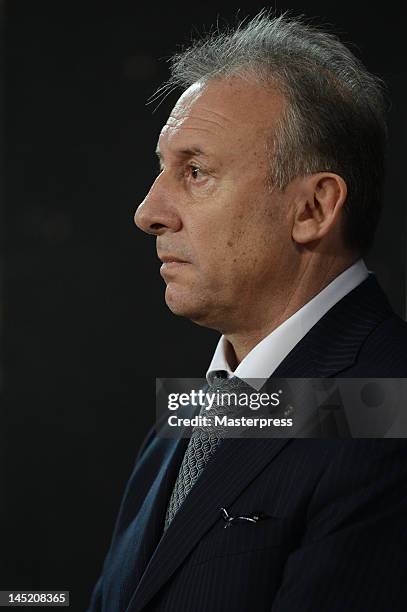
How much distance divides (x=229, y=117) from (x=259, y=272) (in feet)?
0.69

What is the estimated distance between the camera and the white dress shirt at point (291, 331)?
1109 mm

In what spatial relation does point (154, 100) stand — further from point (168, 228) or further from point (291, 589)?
point (291, 589)

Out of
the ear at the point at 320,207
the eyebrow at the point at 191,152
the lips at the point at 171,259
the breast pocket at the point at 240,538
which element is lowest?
the breast pocket at the point at 240,538

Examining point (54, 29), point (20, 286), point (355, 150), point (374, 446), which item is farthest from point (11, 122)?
point (374, 446)

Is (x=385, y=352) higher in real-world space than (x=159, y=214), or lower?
lower

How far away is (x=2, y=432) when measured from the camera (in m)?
1.67

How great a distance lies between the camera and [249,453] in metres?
1.03

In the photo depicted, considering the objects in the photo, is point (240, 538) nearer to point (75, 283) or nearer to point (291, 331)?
point (291, 331)

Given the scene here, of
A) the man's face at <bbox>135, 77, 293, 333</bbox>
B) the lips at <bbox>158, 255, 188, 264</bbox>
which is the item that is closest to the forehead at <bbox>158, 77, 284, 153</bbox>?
the man's face at <bbox>135, 77, 293, 333</bbox>

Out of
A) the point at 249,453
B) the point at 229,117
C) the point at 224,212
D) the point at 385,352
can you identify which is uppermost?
the point at 229,117

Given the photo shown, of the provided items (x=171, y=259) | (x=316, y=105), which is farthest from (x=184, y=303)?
A: (x=316, y=105)

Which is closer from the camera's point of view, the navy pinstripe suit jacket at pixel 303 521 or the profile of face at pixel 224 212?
the navy pinstripe suit jacket at pixel 303 521

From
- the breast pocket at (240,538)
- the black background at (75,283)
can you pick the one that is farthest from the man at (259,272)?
the black background at (75,283)

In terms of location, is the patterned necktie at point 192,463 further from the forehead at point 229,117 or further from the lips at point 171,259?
the forehead at point 229,117
